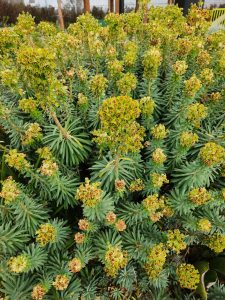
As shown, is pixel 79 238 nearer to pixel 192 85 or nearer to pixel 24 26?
pixel 192 85

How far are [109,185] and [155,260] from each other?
0.45 meters

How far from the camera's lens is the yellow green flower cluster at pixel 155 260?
Answer: 1.32 m

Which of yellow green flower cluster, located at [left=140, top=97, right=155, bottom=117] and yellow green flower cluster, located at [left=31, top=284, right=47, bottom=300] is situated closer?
yellow green flower cluster, located at [left=31, top=284, right=47, bottom=300]

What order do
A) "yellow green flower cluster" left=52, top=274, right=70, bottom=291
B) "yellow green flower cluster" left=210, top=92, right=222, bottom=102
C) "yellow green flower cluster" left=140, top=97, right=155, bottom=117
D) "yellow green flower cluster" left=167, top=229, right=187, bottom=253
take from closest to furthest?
"yellow green flower cluster" left=52, top=274, right=70, bottom=291 → "yellow green flower cluster" left=167, top=229, right=187, bottom=253 → "yellow green flower cluster" left=140, top=97, right=155, bottom=117 → "yellow green flower cluster" left=210, top=92, right=222, bottom=102

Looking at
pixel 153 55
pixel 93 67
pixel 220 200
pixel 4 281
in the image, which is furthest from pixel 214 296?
pixel 93 67

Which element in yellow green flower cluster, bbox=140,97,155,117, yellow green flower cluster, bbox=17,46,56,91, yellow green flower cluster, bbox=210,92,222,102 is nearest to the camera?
yellow green flower cluster, bbox=17,46,56,91

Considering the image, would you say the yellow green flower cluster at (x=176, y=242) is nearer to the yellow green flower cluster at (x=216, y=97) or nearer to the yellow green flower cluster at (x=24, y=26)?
the yellow green flower cluster at (x=216, y=97)

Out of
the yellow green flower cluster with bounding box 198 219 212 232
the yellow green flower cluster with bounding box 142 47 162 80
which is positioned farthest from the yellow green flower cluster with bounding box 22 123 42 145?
the yellow green flower cluster with bounding box 198 219 212 232

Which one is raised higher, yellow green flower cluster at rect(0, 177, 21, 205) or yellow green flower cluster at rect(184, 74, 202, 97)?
yellow green flower cluster at rect(184, 74, 202, 97)

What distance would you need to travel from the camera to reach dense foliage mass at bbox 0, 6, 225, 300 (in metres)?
1.33

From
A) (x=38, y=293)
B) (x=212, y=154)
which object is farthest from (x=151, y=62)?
(x=38, y=293)

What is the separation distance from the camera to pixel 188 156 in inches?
70.7

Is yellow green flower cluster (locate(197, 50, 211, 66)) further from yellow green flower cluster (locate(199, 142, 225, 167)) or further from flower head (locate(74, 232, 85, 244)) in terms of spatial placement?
flower head (locate(74, 232, 85, 244))

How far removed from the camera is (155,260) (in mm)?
1329
